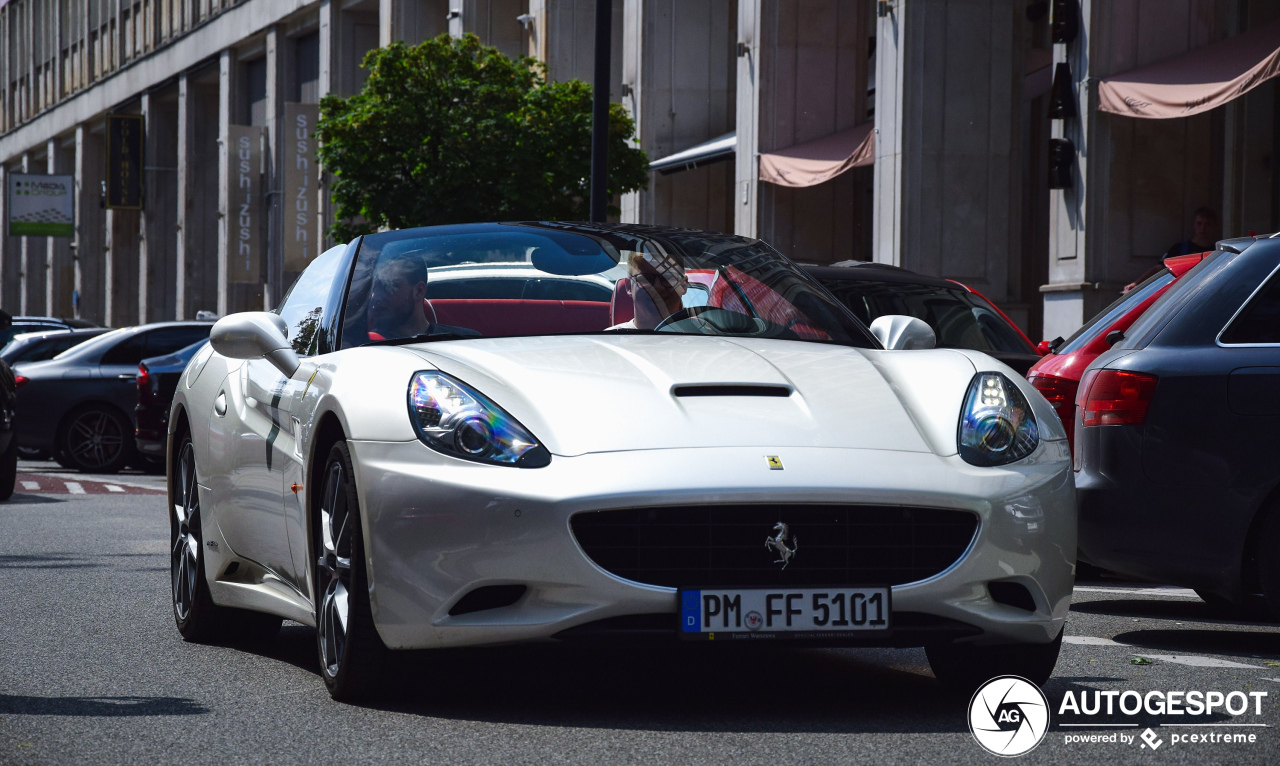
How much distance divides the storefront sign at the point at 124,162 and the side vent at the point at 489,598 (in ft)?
192

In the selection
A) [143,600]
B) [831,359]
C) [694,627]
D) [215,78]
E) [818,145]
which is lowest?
[143,600]

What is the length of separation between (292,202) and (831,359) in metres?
40.3

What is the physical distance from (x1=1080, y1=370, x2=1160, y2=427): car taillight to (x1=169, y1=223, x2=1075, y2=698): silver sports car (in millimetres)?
1237

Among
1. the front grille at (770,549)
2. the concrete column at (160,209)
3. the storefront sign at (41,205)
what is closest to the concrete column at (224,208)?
the concrete column at (160,209)

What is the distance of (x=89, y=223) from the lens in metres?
68.8

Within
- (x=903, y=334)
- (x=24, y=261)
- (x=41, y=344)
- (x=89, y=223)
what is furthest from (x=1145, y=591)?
(x=24, y=261)

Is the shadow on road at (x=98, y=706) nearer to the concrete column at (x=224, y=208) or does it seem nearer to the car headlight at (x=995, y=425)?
the car headlight at (x=995, y=425)

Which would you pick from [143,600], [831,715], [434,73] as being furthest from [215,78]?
[831,715]

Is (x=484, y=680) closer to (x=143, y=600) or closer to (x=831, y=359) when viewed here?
(x=831, y=359)

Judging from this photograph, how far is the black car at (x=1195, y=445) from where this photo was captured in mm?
6223

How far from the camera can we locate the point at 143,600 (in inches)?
306

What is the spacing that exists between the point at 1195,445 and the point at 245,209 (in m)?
44.9

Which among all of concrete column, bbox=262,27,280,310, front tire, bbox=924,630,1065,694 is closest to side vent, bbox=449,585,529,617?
front tire, bbox=924,630,1065,694

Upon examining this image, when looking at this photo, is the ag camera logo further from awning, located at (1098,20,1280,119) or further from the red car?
awning, located at (1098,20,1280,119)
